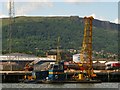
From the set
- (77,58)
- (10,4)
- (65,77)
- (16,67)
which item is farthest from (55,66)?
(77,58)

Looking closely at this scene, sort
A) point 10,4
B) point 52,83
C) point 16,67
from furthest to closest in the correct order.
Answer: point 16,67 < point 10,4 < point 52,83

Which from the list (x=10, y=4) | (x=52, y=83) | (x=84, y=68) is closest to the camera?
(x=52, y=83)

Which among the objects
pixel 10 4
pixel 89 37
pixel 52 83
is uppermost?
pixel 10 4

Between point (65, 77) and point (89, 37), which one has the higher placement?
point (89, 37)

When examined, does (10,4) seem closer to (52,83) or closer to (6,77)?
(6,77)

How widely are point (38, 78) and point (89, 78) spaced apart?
10131 millimetres

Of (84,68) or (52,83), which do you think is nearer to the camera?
(52,83)

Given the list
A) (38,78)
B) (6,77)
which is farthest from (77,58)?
(38,78)

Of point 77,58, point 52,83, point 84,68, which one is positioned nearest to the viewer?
point 52,83

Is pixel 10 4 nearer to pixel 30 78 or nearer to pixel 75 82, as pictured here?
pixel 30 78

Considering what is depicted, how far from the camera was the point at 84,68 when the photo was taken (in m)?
99.6

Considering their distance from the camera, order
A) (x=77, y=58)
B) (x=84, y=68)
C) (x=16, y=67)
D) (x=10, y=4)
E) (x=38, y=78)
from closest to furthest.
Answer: (x=38, y=78)
(x=84, y=68)
(x=10, y=4)
(x=16, y=67)
(x=77, y=58)

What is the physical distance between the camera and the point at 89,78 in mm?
91250

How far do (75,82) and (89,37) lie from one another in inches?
445
